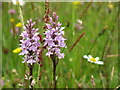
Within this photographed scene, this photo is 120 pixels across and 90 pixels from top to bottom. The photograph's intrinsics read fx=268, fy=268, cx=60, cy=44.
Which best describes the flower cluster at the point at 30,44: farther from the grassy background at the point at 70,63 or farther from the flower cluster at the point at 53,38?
the grassy background at the point at 70,63

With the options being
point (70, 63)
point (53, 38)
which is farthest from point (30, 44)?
point (70, 63)

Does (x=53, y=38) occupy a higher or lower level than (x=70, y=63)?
higher

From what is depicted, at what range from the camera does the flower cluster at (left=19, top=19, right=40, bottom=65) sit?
1.04 meters

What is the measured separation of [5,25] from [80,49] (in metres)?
1.06

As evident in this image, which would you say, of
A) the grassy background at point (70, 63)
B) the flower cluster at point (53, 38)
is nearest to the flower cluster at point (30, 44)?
the flower cluster at point (53, 38)

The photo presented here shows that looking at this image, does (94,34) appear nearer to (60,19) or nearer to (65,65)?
(65,65)

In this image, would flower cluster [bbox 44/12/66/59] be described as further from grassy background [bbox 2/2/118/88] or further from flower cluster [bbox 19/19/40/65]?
grassy background [bbox 2/2/118/88]

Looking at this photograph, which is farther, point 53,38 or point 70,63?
point 70,63

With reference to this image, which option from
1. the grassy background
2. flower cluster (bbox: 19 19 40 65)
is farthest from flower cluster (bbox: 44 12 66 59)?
the grassy background

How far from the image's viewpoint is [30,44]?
103cm

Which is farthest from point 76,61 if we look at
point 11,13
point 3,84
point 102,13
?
point 102,13

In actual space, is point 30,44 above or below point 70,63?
above

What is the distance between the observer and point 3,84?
171cm

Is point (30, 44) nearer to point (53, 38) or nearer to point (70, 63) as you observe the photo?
point (53, 38)
